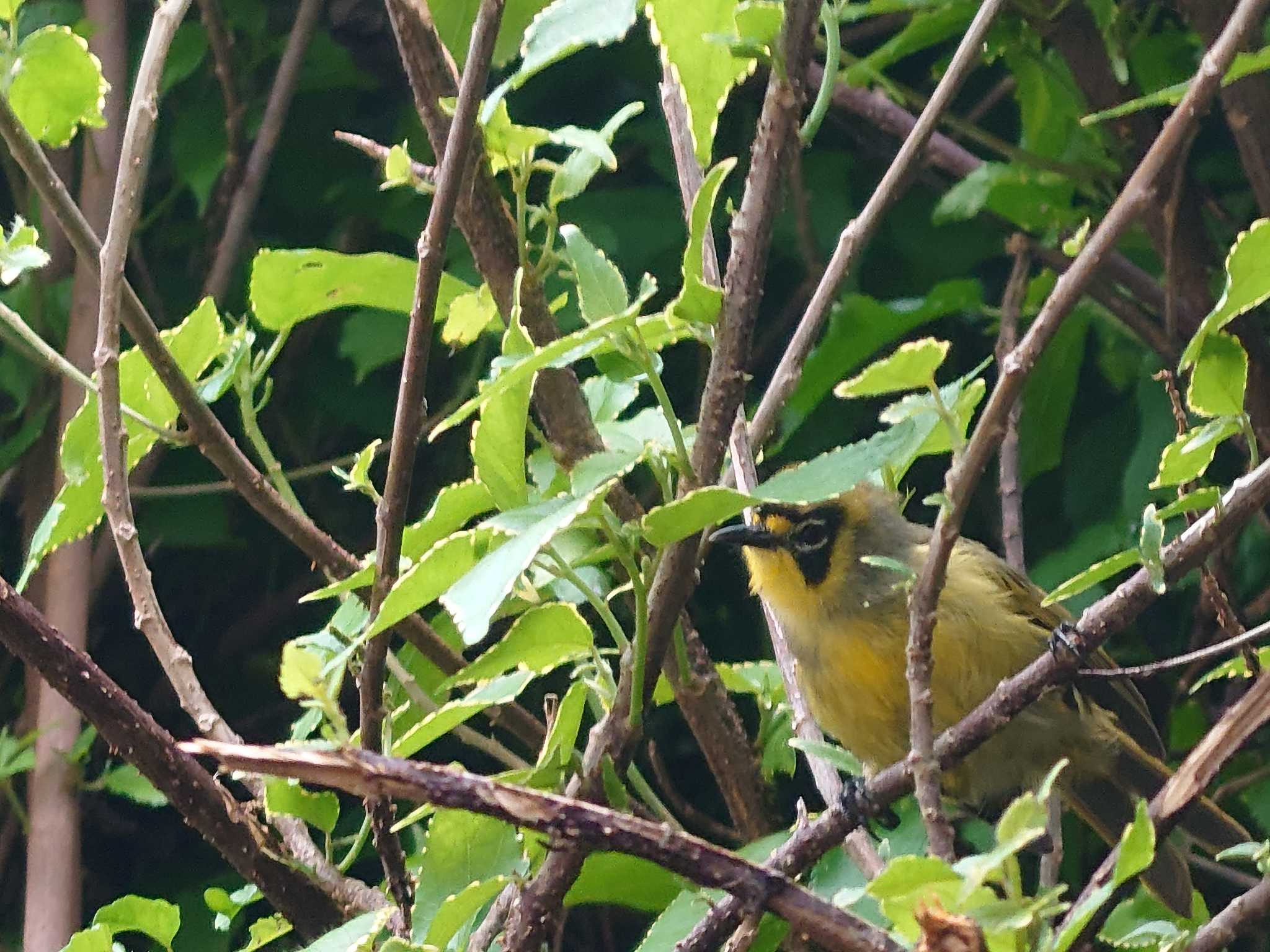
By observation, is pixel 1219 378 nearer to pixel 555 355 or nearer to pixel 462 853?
pixel 555 355

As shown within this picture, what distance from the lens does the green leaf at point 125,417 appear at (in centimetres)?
108

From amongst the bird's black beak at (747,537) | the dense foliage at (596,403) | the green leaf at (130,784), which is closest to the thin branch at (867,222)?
the dense foliage at (596,403)

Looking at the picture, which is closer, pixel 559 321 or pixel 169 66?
pixel 559 321

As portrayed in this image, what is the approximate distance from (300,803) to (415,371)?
389mm

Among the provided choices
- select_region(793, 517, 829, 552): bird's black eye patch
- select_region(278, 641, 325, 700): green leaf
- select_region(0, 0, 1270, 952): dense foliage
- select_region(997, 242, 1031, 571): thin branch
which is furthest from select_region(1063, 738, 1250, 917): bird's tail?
select_region(278, 641, 325, 700): green leaf

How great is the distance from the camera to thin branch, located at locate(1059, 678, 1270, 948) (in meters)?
0.82

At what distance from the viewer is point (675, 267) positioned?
2.03 metres

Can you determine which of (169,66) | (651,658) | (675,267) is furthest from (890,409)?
(169,66)

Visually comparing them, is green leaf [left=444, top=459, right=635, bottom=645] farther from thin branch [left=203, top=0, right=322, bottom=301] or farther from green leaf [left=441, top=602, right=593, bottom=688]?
thin branch [left=203, top=0, right=322, bottom=301]

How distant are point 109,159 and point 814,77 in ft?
3.27

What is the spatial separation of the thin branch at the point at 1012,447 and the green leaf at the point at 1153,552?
2.27 ft

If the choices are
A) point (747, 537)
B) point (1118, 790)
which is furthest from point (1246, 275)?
point (1118, 790)

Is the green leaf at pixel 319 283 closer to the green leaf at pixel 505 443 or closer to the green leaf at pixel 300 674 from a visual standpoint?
the green leaf at pixel 505 443

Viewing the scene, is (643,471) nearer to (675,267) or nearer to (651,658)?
(675,267)
